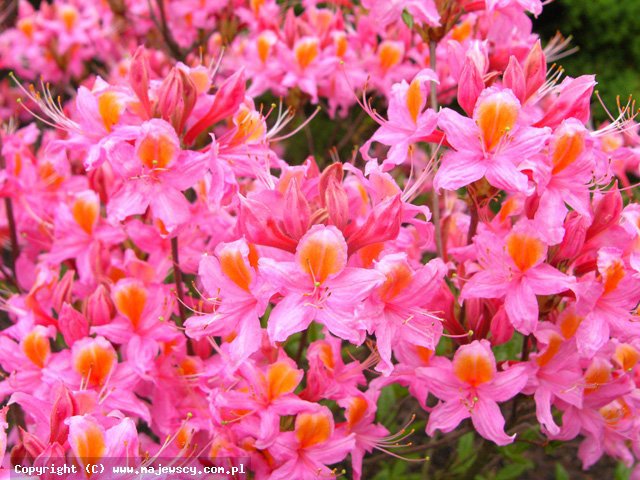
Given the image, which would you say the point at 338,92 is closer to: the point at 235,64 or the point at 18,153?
the point at 235,64

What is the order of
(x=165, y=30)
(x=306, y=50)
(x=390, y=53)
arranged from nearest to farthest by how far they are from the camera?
(x=306, y=50), (x=390, y=53), (x=165, y=30)

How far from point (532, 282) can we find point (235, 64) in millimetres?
1838

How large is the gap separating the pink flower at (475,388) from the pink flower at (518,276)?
0.11 meters

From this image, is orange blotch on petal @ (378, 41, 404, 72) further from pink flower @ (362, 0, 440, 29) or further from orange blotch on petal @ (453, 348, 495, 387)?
orange blotch on petal @ (453, 348, 495, 387)

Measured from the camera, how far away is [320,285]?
1.34m

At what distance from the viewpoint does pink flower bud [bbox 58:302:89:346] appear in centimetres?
167

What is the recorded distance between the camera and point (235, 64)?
2990 mm

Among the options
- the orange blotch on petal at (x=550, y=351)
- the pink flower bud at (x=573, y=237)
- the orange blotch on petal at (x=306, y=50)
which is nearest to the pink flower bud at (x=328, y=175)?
the pink flower bud at (x=573, y=237)

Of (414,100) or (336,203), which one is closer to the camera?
(336,203)

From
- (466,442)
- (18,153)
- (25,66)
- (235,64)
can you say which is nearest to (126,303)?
(18,153)

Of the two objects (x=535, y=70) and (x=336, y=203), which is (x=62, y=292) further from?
(x=535, y=70)

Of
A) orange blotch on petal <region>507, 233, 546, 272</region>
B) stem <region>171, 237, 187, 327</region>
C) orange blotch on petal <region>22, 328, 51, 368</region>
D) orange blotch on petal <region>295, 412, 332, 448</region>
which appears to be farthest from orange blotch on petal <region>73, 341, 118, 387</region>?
orange blotch on petal <region>507, 233, 546, 272</region>

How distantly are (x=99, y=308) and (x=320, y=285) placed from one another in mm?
641

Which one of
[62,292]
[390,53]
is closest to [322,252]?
[62,292]
